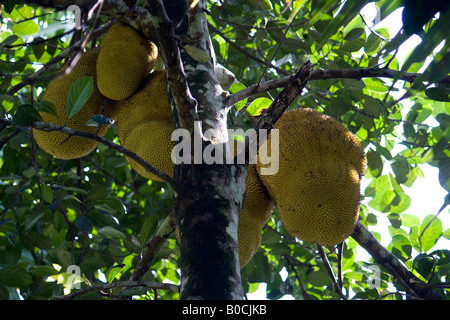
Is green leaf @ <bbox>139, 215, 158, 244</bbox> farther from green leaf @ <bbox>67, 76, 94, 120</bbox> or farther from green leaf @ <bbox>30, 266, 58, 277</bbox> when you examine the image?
green leaf @ <bbox>67, 76, 94, 120</bbox>

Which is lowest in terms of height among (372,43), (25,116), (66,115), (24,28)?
(25,116)

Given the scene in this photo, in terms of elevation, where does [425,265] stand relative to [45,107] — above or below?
below

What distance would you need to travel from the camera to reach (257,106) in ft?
6.40

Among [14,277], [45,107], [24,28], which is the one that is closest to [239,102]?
[45,107]

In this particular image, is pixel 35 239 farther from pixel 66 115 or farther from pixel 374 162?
pixel 374 162

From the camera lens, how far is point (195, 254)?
44.3 inches

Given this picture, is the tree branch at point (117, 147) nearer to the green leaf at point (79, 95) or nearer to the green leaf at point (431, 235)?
the green leaf at point (79, 95)

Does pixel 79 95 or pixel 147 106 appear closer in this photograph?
pixel 79 95

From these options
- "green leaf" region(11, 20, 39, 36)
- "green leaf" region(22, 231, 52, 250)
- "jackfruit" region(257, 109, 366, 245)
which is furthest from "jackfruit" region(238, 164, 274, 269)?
"green leaf" region(11, 20, 39, 36)

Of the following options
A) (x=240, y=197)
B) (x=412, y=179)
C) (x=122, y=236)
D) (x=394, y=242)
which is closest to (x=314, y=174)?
(x=240, y=197)

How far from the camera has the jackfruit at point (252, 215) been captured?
1.69m

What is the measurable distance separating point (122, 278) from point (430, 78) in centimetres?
239

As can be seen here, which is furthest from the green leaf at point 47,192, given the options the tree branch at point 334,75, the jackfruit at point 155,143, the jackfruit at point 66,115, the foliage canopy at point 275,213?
the tree branch at point 334,75

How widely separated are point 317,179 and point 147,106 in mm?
654
